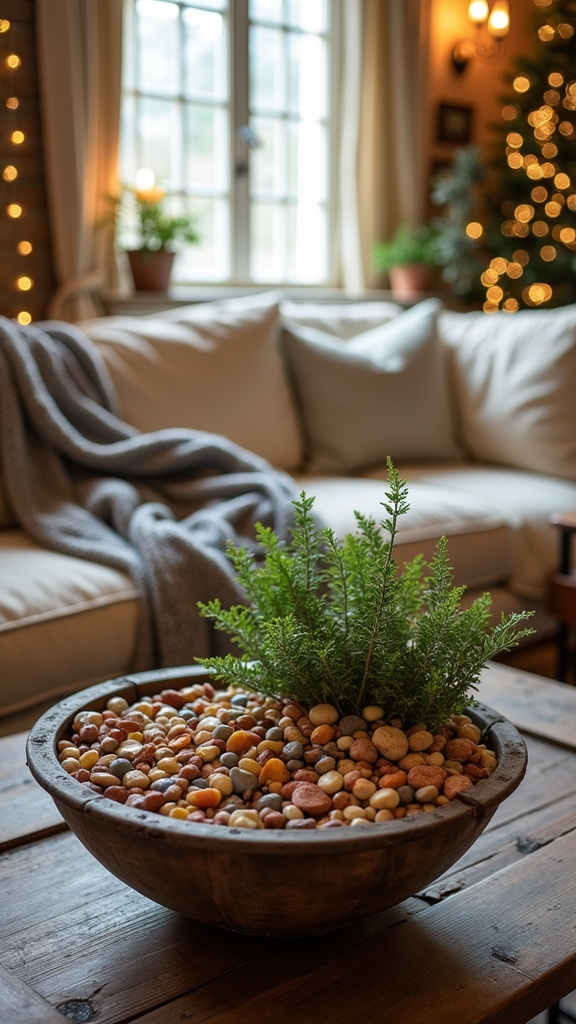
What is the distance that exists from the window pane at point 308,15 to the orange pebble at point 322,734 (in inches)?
146

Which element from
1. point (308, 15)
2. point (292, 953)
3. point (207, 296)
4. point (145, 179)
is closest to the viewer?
point (292, 953)

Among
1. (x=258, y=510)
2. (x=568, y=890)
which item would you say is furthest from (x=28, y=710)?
(x=568, y=890)

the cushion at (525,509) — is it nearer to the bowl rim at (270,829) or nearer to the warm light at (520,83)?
the bowl rim at (270,829)

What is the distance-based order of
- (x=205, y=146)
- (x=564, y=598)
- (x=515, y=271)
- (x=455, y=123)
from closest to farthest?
(x=564, y=598), (x=205, y=146), (x=515, y=271), (x=455, y=123)

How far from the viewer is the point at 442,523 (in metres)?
2.36

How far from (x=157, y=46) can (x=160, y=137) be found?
307 mm

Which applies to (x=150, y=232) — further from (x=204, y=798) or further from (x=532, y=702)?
(x=204, y=798)

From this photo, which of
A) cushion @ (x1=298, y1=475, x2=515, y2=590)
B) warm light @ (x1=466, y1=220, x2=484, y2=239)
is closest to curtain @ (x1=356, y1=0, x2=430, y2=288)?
warm light @ (x1=466, y1=220, x2=484, y2=239)

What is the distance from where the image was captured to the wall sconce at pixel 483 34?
13.5ft

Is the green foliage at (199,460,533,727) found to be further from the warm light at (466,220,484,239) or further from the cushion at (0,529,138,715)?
the warm light at (466,220,484,239)

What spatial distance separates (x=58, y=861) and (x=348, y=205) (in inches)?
139

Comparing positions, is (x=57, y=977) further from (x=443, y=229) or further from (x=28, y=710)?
(x=443, y=229)

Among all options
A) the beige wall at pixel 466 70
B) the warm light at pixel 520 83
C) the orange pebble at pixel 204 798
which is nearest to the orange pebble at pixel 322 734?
the orange pebble at pixel 204 798

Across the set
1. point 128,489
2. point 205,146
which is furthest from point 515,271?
point 128,489
